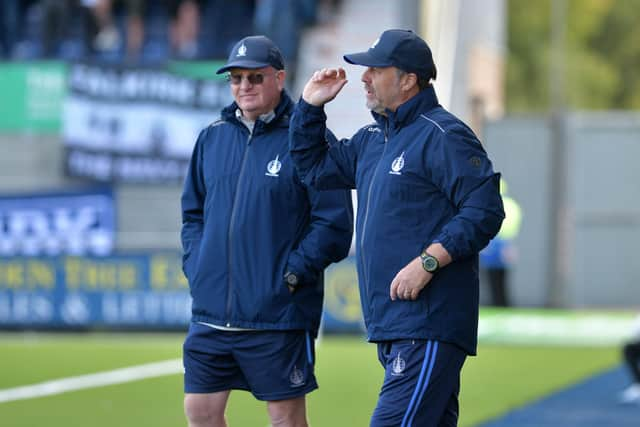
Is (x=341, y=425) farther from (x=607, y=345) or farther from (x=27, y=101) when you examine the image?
(x=27, y=101)

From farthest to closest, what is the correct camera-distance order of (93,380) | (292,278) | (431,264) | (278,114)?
1. (93,380)
2. (278,114)
3. (292,278)
4. (431,264)

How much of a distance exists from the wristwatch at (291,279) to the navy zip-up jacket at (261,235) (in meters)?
0.02

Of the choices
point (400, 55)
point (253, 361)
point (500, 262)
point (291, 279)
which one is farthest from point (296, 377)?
point (500, 262)

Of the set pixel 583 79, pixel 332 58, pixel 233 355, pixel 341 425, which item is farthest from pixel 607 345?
pixel 583 79

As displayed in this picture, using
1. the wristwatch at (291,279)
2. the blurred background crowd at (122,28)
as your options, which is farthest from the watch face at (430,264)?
the blurred background crowd at (122,28)

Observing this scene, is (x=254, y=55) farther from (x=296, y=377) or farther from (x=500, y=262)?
(x=500, y=262)

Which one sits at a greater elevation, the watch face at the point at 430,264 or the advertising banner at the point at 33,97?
the watch face at the point at 430,264

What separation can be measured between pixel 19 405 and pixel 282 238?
5333 millimetres

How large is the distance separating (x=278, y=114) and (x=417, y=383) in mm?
1605

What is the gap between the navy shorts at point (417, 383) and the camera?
231 inches

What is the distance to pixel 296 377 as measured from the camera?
681 cm

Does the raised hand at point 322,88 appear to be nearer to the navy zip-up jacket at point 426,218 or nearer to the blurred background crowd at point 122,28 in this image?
the navy zip-up jacket at point 426,218

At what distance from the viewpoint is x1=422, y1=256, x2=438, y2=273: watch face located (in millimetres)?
5801

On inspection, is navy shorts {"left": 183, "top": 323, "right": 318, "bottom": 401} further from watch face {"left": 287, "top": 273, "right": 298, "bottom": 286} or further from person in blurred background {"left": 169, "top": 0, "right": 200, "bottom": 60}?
person in blurred background {"left": 169, "top": 0, "right": 200, "bottom": 60}
